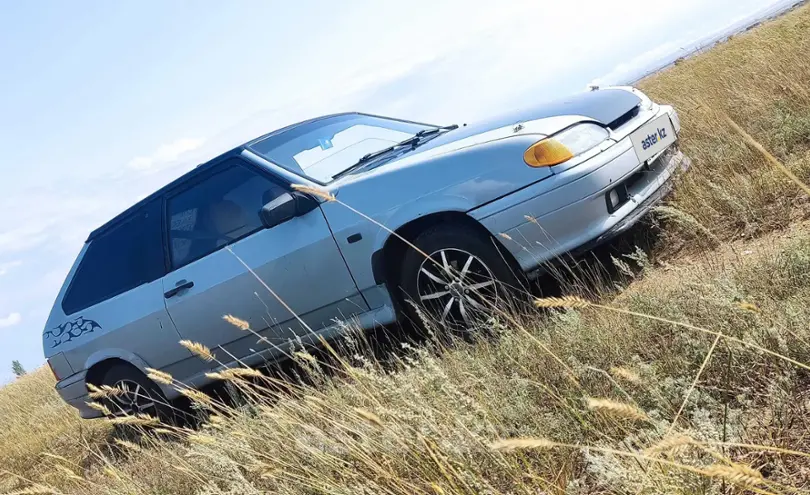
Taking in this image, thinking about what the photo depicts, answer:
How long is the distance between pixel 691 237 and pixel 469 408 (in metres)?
2.47

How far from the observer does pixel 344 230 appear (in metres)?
4.04

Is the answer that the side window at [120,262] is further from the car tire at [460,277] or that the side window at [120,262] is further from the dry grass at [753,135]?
the dry grass at [753,135]

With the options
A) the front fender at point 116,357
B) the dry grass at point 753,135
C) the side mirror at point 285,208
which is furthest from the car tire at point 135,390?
the dry grass at point 753,135

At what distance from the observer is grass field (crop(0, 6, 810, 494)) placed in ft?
5.80

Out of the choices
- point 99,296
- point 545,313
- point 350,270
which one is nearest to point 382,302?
point 350,270

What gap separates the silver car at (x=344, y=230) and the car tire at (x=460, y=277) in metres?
0.01

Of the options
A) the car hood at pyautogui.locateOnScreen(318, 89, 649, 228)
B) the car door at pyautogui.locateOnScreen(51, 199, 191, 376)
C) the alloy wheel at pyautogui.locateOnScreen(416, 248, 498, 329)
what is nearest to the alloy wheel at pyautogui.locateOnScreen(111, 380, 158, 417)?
the car door at pyautogui.locateOnScreen(51, 199, 191, 376)

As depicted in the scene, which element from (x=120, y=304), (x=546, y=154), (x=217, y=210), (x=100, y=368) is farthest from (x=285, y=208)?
(x=100, y=368)

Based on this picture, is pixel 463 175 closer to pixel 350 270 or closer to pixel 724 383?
pixel 350 270

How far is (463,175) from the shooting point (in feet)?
12.0

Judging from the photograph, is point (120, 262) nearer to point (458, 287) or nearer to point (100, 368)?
point (100, 368)

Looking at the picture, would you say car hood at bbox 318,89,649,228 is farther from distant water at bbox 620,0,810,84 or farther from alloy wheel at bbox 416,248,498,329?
distant water at bbox 620,0,810,84

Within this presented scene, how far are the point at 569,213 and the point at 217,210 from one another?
2.57 meters

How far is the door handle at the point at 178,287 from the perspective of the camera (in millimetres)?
4758
